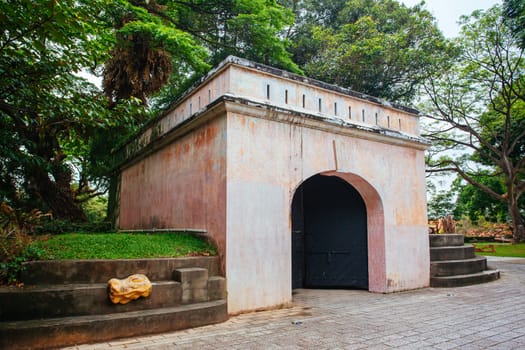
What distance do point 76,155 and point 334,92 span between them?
1236 centimetres

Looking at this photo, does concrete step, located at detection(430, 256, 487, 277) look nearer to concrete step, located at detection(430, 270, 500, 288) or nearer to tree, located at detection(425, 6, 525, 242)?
concrete step, located at detection(430, 270, 500, 288)

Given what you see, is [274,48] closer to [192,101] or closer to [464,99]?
[192,101]

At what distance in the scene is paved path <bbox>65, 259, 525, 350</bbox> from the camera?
4191 millimetres

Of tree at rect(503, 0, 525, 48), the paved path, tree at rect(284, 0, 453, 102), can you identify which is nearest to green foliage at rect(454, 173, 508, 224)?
tree at rect(284, 0, 453, 102)

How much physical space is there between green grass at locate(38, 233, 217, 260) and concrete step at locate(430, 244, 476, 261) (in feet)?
18.6

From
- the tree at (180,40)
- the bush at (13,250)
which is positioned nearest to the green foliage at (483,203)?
the tree at (180,40)

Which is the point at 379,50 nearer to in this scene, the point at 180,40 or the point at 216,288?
the point at 180,40

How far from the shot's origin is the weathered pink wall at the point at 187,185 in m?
5.91

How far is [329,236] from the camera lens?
8.50m

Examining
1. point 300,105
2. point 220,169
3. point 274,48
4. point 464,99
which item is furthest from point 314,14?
point 220,169

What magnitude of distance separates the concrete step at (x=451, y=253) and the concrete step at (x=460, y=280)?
20.1 inches

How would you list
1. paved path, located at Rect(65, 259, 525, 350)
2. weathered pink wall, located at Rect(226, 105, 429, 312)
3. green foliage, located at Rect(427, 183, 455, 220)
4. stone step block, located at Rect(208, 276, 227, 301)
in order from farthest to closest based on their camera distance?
1. green foliage, located at Rect(427, 183, 455, 220)
2. weathered pink wall, located at Rect(226, 105, 429, 312)
3. stone step block, located at Rect(208, 276, 227, 301)
4. paved path, located at Rect(65, 259, 525, 350)

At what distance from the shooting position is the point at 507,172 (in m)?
19.0

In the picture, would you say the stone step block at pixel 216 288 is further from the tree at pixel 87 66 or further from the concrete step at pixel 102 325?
the tree at pixel 87 66
